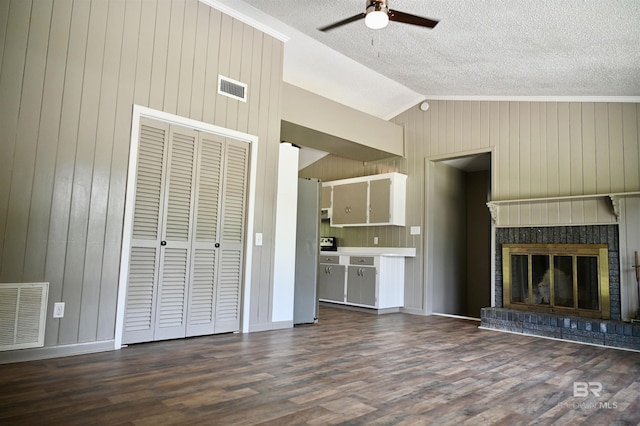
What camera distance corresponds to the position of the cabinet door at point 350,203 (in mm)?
6948

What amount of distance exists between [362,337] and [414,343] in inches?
21.1

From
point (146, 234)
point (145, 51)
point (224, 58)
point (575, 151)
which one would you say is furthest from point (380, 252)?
point (145, 51)

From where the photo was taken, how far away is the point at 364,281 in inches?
245

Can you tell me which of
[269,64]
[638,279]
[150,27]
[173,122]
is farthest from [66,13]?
[638,279]

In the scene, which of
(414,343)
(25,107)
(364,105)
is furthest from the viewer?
(364,105)

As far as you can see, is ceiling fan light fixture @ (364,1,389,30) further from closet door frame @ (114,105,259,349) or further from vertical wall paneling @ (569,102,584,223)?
vertical wall paneling @ (569,102,584,223)

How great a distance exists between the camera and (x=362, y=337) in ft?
14.1

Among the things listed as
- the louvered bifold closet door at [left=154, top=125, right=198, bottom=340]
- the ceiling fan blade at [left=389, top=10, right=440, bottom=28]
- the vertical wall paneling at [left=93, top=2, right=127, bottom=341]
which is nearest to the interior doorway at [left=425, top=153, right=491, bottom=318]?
the ceiling fan blade at [left=389, top=10, right=440, bottom=28]

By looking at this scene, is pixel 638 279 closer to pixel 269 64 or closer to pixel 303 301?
pixel 303 301

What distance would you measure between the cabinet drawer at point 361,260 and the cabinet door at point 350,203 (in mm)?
775

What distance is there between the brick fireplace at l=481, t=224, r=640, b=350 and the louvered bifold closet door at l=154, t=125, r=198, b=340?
142 inches

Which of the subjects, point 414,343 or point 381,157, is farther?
point 381,157

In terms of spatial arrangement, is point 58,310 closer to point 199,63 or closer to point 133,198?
point 133,198

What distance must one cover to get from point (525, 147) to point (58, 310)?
546cm
